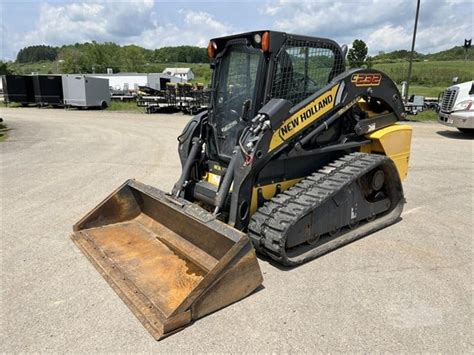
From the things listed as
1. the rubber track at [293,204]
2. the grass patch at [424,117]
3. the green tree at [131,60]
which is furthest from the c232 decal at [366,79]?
the green tree at [131,60]

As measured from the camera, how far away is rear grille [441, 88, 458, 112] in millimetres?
13416

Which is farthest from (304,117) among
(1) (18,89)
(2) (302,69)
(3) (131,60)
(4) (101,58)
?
(3) (131,60)

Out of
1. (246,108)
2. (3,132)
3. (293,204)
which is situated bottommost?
(3,132)

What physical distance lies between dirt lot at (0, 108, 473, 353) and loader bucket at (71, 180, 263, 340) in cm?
12

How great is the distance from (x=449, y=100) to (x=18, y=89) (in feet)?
95.2

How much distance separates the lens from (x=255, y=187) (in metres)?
4.40

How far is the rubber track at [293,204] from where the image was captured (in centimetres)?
395

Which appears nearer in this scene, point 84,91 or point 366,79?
point 366,79

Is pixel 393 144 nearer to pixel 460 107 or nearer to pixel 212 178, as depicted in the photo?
pixel 212 178

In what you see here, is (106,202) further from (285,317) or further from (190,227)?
(285,317)

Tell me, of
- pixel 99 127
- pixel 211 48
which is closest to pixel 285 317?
pixel 211 48

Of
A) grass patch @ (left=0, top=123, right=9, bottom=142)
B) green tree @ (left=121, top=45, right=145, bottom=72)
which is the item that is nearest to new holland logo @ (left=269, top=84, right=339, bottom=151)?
grass patch @ (left=0, top=123, right=9, bottom=142)

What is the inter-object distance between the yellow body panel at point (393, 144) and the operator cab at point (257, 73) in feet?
3.63

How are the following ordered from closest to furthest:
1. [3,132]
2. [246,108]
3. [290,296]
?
[290,296], [246,108], [3,132]
